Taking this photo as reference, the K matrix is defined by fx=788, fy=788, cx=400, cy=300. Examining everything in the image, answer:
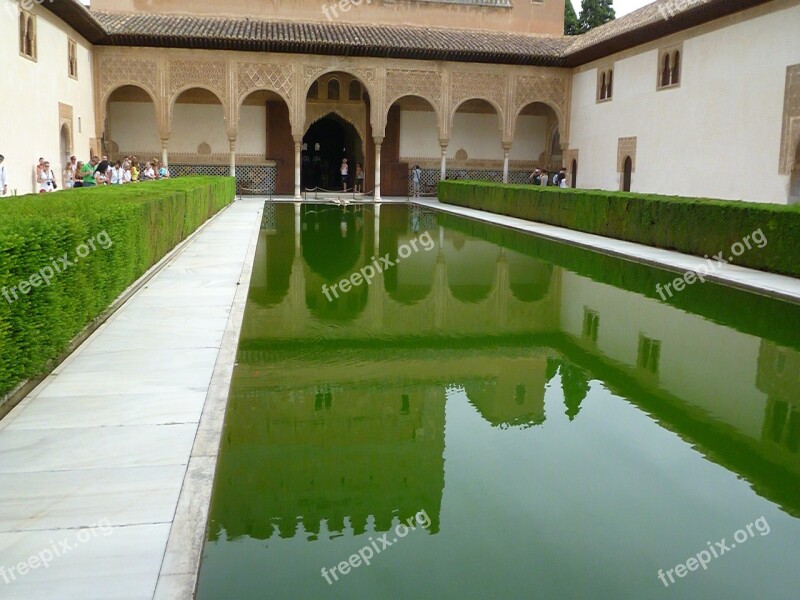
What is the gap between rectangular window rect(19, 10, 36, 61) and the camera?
Answer: 16.3m

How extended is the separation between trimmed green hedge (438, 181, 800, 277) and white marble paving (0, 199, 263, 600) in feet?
24.0

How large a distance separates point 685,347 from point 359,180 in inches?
942

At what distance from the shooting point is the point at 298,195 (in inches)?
1046

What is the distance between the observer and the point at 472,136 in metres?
29.8

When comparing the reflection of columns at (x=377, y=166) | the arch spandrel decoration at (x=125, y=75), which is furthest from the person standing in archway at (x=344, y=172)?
the arch spandrel decoration at (x=125, y=75)

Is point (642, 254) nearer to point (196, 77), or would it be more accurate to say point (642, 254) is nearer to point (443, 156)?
point (443, 156)

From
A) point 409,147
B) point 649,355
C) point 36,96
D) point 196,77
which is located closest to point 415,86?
point 409,147

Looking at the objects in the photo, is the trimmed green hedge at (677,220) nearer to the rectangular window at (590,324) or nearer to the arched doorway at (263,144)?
the rectangular window at (590,324)

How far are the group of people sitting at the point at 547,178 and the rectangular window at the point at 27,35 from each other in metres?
16.0

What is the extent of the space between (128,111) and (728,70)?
1892 cm

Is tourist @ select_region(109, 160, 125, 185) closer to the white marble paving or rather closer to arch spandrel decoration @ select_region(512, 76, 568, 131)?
the white marble paving

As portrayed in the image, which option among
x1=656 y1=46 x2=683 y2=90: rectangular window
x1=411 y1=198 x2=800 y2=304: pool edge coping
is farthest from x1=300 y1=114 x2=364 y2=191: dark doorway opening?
x1=656 y1=46 x2=683 y2=90: rectangular window

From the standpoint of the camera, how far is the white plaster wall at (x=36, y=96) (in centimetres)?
1558

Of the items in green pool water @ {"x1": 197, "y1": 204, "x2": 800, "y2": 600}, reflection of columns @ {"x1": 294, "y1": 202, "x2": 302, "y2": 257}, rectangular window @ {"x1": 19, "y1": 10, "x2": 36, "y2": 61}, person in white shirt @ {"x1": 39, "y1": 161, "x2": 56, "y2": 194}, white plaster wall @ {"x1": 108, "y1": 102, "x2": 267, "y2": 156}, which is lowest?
green pool water @ {"x1": 197, "y1": 204, "x2": 800, "y2": 600}
